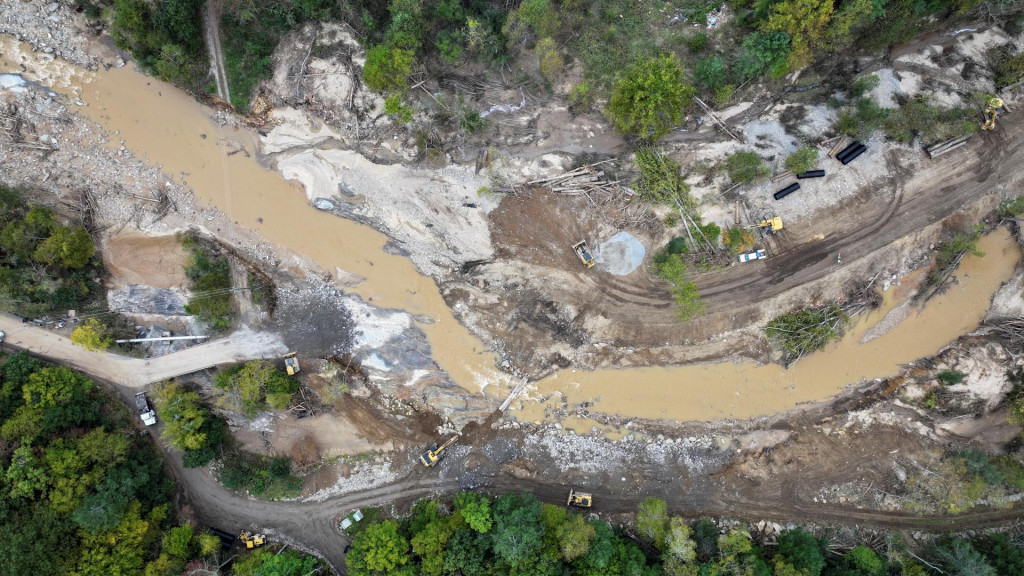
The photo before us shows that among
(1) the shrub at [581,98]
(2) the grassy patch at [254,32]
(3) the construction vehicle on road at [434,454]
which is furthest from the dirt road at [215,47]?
(3) the construction vehicle on road at [434,454]

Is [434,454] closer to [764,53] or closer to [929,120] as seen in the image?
[764,53]

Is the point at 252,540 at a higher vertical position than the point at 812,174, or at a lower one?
lower

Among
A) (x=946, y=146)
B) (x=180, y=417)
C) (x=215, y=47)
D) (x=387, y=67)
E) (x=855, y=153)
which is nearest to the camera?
(x=387, y=67)

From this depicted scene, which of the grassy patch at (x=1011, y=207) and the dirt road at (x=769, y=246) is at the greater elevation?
the grassy patch at (x=1011, y=207)

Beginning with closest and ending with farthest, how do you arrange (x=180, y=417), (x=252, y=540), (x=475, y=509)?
(x=475, y=509) → (x=180, y=417) → (x=252, y=540)

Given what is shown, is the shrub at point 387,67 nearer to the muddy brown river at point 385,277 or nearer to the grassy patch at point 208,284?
the muddy brown river at point 385,277

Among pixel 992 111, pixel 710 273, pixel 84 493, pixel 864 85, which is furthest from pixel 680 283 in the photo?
pixel 84 493

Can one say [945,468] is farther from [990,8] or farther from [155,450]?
[155,450]

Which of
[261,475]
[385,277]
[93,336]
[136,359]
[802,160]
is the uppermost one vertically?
[802,160]
